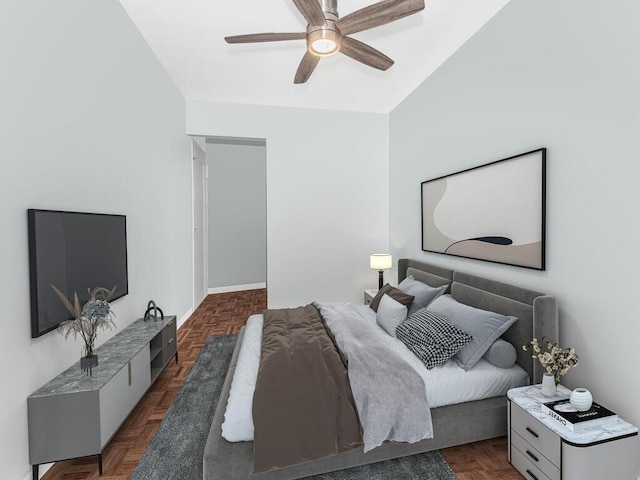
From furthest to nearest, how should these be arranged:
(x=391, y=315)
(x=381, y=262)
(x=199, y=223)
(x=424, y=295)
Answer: (x=199, y=223) → (x=381, y=262) → (x=424, y=295) → (x=391, y=315)

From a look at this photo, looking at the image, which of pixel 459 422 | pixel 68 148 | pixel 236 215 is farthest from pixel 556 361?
pixel 236 215

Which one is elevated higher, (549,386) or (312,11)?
(312,11)

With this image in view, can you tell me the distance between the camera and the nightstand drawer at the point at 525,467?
1.63 meters

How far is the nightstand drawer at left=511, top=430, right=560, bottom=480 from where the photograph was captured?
1.54 meters

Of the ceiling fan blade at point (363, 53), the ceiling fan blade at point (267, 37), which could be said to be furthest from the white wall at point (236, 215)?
the ceiling fan blade at point (267, 37)

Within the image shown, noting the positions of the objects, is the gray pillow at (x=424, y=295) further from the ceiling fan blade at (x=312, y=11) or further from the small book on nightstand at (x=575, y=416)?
the ceiling fan blade at (x=312, y=11)

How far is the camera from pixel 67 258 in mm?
1965

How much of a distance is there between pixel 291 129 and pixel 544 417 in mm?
4148

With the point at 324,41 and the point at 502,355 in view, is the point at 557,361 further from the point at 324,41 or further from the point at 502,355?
the point at 324,41

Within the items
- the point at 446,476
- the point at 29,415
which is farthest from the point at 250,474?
the point at 29,415

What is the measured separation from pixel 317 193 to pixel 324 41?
107 inches

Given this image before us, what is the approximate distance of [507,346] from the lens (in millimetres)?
2107

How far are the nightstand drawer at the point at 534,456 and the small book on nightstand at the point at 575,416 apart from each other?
8.0 inches

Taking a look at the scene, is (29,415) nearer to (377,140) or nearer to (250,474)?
(250,474)
